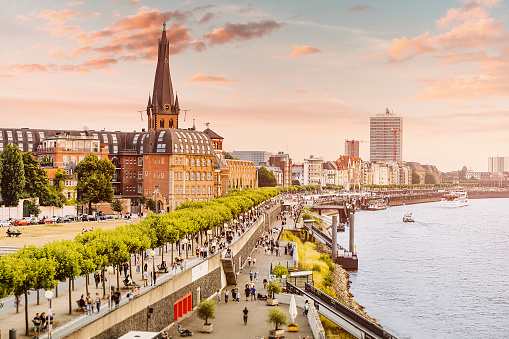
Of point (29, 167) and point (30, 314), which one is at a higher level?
point (29, 167)

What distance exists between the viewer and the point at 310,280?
1977 inches

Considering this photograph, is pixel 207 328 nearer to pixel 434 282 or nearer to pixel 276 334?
pixel 276 334

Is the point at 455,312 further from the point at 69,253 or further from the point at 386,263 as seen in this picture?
the point at 69,253

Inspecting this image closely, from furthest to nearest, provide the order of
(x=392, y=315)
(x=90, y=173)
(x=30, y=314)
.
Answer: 1. (x=90, y=173)
2. (x=392, y=315)
3. (x=30, y=314)

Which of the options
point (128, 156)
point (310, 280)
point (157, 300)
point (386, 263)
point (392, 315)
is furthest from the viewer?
point (128, 156)

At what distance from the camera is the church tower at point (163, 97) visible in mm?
129250

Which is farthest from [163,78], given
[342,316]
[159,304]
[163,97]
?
[159,304]

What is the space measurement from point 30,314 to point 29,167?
2443 inches

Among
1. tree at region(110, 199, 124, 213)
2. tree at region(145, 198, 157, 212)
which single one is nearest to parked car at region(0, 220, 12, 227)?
tree at region(110, 199, 124, 213)

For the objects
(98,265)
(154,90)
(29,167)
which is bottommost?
(98,265)

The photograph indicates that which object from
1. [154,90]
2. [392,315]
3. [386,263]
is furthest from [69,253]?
Answer: [154,90]

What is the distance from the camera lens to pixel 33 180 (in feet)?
284

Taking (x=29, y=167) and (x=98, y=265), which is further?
(x=29, y=167)

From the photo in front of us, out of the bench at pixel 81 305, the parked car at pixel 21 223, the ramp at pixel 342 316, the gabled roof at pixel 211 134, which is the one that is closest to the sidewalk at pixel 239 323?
the ramp at pixel 342 316
